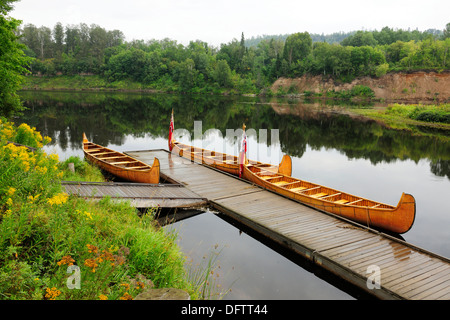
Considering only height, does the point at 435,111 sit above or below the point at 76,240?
above


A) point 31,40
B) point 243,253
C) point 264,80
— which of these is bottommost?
point 243,253

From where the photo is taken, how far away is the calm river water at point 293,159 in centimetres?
834

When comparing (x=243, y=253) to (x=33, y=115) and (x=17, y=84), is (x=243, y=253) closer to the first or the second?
(x=17, y=84)

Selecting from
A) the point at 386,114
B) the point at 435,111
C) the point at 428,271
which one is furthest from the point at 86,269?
the point at 386,114

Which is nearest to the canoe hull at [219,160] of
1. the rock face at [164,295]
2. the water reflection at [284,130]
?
the water reflection at [284,130]

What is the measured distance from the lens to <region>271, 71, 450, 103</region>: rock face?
2933 inches

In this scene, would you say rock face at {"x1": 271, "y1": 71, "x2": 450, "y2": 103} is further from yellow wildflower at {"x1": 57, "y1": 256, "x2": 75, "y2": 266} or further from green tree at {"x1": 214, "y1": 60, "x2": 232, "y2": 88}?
yellow wildflower at {"x1": 57, "y1": 256, "x2": 75, "y2": 266}

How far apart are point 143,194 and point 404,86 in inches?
3294

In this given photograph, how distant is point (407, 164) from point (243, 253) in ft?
56.8

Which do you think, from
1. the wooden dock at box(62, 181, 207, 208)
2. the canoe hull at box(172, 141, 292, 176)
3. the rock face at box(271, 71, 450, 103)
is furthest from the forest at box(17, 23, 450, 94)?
the wooden dock at box(62, 181, 207, 208)

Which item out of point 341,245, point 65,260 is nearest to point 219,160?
point 341,245

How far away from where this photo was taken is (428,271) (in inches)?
291

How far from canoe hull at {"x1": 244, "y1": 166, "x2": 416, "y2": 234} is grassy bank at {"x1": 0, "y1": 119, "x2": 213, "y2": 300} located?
5.48 metres

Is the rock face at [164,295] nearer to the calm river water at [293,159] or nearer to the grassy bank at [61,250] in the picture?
the grassy bank at [61,250]
